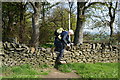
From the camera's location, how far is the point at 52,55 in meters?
7.78

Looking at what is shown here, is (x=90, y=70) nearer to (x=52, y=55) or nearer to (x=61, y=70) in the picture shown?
(x=61, y=70)

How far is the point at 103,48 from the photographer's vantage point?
29.6 feet

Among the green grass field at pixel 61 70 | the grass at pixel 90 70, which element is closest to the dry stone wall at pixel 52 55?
the green grass field at pixel 61 70

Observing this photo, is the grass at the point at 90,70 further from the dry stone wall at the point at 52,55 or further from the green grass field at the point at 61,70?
the dry stone wall at the point at 52,55

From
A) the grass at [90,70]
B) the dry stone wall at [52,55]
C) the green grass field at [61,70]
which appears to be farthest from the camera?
the dry stone wall at [52,55]

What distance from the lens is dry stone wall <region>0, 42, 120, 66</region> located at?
285 inches

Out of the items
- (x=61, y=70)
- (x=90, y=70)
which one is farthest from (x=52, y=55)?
(x=90, y=70)

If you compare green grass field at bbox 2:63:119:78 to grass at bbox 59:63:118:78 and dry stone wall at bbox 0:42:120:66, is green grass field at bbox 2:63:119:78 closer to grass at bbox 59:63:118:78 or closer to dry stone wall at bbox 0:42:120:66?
grass at bbox 59:63:118:78

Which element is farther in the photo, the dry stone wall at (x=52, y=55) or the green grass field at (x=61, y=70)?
the dry stone wall at (x=52, y=55)

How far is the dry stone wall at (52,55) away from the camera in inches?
285

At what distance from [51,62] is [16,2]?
38.5 feet

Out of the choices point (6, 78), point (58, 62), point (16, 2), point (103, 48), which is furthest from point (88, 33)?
point (6, 78)

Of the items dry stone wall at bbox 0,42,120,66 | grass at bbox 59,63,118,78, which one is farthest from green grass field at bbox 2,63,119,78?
dry stone wall at bbox 0,42,120,66

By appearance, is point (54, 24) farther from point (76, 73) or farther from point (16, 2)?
point (76, 73)
